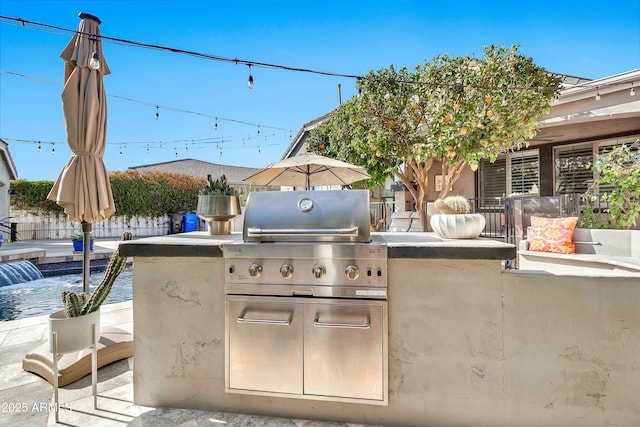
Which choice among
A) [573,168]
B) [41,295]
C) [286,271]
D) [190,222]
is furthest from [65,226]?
[573,168]

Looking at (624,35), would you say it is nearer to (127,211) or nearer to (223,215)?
(223,215)

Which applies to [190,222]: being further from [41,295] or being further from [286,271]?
[286,271]

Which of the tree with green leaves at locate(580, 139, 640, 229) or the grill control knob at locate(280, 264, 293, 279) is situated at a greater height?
the tree with green leaves at locate(580, 139, 640, 229)

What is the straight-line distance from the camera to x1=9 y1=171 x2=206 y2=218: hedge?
13039 mm

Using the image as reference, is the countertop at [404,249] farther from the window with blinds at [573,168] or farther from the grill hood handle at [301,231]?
the window with blinds at [573,168]

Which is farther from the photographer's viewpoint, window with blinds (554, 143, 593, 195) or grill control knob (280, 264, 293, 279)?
window with blinds (554, 143, 593, 195)

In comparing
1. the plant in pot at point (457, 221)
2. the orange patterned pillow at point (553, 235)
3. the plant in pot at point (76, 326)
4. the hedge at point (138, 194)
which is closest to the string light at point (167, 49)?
the plant in pot at point (76, 326)

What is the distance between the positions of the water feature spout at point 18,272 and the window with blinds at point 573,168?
501 inches

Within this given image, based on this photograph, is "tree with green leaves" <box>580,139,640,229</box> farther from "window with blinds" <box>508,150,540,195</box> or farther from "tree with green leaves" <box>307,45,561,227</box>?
"window with blinds" <box>508,150,540,195</box>

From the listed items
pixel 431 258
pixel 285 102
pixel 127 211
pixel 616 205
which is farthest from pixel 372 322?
pixel 285 102

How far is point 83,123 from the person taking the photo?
106 inches

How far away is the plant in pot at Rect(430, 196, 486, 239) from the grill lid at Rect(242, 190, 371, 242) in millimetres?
549

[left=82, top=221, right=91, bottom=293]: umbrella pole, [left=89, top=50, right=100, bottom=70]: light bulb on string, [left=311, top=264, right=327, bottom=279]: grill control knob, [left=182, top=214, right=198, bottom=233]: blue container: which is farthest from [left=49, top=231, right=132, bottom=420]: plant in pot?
[left=182, top=214, right=198, bottom=233]: blue container

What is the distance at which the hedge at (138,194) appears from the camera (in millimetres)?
13039
